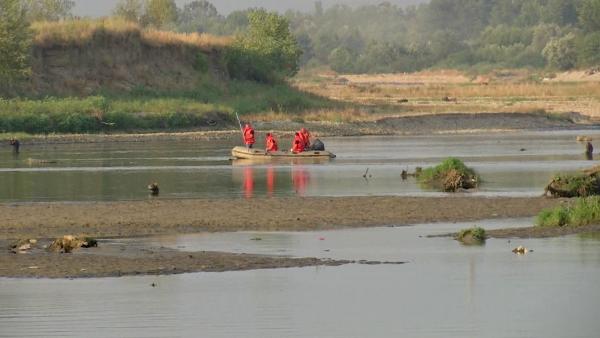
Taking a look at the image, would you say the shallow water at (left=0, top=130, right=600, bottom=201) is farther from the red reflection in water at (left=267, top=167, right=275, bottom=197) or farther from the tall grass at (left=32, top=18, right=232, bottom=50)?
the tall grass at (left=32, top=18, right=232, bottom=50)

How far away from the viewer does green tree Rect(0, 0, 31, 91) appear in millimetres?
72938

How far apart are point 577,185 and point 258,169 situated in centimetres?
1648

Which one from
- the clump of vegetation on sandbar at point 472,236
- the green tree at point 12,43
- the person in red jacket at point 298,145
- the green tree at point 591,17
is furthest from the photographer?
the green tree at point 591,17

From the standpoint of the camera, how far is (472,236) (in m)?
26.7

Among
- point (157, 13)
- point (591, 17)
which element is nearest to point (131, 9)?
point (157, 13)

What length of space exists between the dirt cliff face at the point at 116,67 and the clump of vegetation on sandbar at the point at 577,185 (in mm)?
49037

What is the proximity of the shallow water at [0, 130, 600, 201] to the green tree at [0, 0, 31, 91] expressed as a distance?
8477mm

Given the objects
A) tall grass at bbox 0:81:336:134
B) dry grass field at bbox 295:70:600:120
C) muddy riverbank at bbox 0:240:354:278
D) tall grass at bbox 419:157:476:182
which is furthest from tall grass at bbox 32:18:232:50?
muddy riverbank at bbox 0:240:354:278

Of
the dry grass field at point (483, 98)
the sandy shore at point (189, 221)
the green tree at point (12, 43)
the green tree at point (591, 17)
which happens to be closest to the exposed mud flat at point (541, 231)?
the sandy shore at point (189, 221)

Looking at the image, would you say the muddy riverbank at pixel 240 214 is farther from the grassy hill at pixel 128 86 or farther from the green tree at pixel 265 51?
the green tree at pixel 265 51

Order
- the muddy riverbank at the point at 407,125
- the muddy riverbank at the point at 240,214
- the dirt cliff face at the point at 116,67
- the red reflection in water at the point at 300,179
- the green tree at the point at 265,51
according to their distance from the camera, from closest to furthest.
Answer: the muddy riverbank at the point at 240,214
the red reflection in water at the point at 300,179
the muddy riverbank at the point at 407,125
the dirt cliff face at the point at 116,67
the green tree at the point at 265,51

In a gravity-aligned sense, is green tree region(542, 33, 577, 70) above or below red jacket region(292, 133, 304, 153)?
above

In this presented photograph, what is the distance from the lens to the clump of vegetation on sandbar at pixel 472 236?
2648 cm

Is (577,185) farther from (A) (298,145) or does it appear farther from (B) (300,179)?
(A) (298,145)
